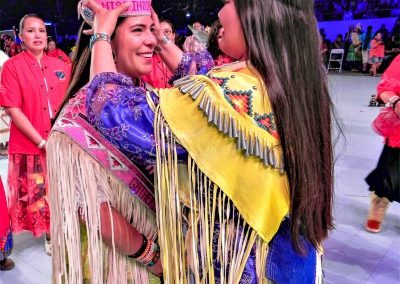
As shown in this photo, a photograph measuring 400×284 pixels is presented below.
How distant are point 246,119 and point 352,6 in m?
15.2

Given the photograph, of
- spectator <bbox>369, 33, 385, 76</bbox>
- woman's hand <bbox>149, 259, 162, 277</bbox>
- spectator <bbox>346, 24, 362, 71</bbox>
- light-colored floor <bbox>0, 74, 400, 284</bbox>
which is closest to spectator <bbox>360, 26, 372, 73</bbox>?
spectator <bbox>346, 24, 362, 71</bbox>

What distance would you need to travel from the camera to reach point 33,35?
269 cm

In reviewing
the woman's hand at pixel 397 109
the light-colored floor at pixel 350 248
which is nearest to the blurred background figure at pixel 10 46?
the light-colored floor at pixel 350 248

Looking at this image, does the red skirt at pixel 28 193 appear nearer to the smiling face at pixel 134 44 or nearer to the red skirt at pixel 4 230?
the red skirt at pixel 4 230

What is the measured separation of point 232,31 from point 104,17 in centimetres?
32

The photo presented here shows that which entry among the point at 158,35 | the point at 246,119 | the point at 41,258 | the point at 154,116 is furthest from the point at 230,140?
the point at 41,258

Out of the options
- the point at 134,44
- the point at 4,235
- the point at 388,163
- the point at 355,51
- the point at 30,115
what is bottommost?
the point at 355,51

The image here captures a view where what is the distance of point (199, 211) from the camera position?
83 centimetres

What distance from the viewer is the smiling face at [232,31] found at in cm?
78

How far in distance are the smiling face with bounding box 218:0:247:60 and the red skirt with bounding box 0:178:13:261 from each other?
1.94m

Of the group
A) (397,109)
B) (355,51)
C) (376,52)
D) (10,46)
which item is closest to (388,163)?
Answer: (397,109)

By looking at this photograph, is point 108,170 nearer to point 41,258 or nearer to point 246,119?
point 246,119

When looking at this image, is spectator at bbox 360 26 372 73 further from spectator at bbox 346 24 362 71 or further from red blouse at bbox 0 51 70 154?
red blouse at bbox 0 51 70 154

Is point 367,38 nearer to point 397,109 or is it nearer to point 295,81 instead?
point 397,109
